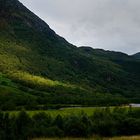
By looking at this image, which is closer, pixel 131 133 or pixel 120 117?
pixel 131 133

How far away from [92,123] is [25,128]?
1649 cm

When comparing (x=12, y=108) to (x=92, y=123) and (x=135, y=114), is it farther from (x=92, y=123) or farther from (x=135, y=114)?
(x=92, y=123)

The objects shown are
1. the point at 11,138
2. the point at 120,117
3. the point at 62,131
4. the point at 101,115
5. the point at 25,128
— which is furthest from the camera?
the point at 101,115

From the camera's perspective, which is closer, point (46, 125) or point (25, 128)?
point (25, 128)

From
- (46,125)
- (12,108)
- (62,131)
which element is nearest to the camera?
(62,131)

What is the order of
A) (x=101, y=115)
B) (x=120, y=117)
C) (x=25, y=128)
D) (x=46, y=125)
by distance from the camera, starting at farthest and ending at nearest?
1. (x=101, y=115)
2. (x=120, y=117)
3. (x=46, y=125)
4. (x=25, y=128)

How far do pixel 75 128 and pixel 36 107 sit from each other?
104657 mm

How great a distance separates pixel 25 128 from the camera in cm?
7988

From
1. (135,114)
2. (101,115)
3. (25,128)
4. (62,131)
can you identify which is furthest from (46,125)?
(135,114)

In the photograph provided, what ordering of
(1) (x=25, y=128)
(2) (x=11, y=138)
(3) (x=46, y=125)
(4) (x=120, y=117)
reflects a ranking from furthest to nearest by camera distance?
(4) (x=120, y=117), (3) (x=46, y=125), (1) (x=25, y=128), (2) (x=11, y=138)

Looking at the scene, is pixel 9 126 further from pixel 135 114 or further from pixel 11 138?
pixel 135 114

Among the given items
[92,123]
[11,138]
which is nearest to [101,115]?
[92,123]

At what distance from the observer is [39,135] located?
8119 centimetres

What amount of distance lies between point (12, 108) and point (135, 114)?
8019cm
